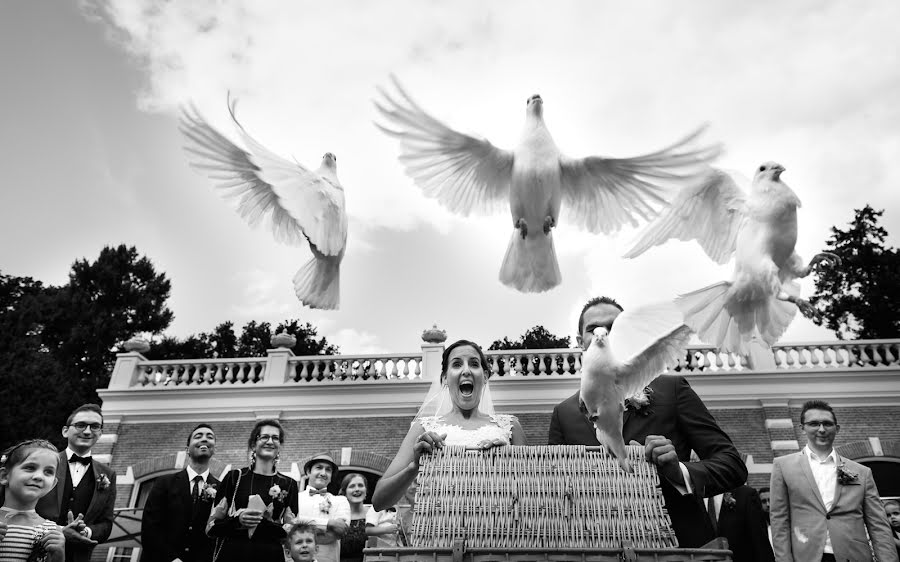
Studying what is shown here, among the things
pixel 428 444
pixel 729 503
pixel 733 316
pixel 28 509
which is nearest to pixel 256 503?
pixel 28 509

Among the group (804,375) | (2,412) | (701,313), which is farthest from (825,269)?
(2,412)

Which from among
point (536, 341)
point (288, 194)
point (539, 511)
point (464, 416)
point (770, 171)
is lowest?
point (539, 511)

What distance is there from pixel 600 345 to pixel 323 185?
80.8 inches

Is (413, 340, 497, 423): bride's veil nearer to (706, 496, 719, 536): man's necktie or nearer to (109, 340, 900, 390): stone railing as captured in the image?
(706, 496, 719, 536): man's necktie

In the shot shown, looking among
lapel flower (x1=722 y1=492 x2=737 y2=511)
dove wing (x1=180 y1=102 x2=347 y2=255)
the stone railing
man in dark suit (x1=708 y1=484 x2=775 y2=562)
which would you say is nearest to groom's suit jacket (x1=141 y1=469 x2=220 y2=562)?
dove wing (x1=180 y1=102 x2=347 y2=255)

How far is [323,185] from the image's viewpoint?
329 cm

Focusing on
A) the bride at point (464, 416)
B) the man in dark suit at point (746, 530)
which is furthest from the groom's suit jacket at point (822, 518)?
the bride at point (464, 416)

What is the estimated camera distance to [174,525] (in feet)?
Result: 11.3

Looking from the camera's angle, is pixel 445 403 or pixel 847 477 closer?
pixel 445 403

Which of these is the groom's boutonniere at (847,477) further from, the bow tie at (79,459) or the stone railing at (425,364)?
the stone railing at (425,364)

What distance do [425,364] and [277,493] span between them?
839 centimetres

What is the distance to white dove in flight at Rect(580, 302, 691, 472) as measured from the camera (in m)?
1.62

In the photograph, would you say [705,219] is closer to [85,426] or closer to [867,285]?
[85,426]

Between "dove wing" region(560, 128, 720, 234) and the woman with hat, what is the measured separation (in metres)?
2.31
